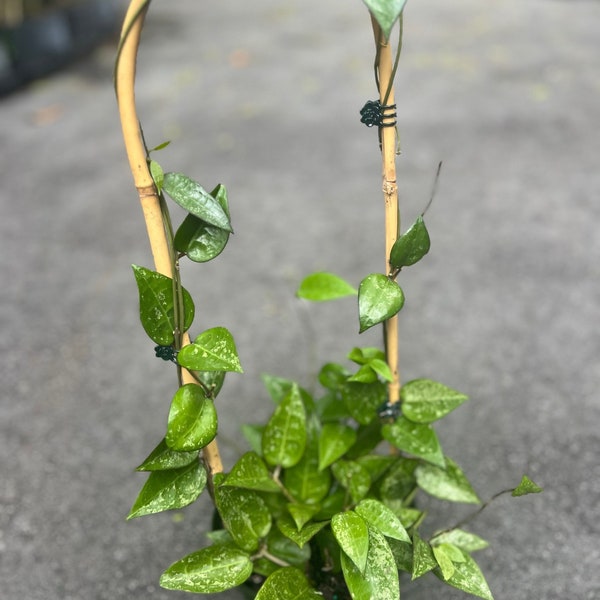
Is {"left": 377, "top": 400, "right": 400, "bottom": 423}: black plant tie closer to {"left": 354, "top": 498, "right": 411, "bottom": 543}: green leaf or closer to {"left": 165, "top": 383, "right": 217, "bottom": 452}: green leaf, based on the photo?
{"left": 354, "top": 498, "right": 411, "bottom": 543}: green leaf

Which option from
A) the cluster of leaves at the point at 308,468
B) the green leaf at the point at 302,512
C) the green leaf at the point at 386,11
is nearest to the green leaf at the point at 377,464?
the cluster of leaves at the point at 308,468

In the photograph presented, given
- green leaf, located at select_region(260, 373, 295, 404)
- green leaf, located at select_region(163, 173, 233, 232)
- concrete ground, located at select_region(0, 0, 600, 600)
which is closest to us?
green leaf, located at select_region(163, 173, 233, 232)

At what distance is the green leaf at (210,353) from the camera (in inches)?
29.4

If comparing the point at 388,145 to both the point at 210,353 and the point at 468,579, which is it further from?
the point at 468,579

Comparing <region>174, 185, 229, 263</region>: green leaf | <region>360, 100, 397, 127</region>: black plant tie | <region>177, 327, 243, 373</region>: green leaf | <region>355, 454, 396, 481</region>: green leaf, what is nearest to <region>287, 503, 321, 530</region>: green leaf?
<region>355, 454, 396, 481</region>: green leaf

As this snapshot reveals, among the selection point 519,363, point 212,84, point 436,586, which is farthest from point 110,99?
point 436,586

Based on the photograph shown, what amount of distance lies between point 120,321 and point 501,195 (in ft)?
4.16

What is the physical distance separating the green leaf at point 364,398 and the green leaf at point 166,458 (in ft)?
0.81

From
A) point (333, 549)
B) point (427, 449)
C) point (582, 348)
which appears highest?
point (427, 449)

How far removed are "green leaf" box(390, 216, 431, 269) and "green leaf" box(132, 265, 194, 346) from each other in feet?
0.80

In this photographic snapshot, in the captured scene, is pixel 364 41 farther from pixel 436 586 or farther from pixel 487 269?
pixel 436 586

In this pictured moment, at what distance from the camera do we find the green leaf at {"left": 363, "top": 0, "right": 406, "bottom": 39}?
568 millimetres

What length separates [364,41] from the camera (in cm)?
361

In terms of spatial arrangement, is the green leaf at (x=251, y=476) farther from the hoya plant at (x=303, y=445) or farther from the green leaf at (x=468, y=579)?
the green leaf at (x=468, y=579)
